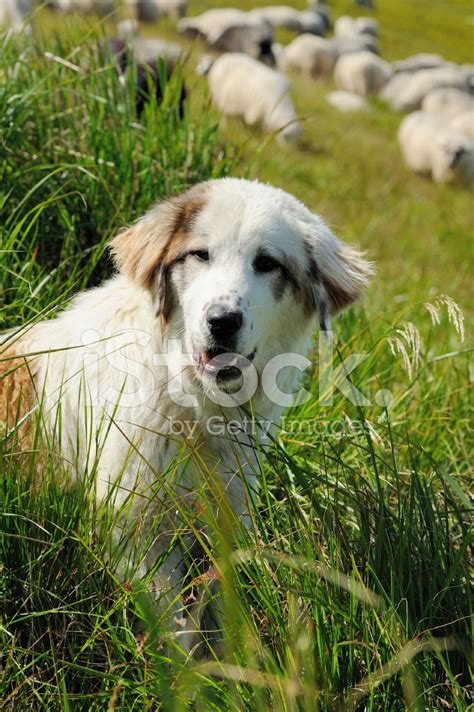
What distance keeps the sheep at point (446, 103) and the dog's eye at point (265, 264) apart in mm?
21095

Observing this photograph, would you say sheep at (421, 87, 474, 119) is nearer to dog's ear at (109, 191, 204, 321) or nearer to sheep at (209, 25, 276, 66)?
sheep at (209, 25, 276, 66)

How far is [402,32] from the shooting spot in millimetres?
49188

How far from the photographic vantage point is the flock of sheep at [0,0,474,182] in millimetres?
13516

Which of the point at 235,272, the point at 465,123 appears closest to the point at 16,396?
the point at 235,272

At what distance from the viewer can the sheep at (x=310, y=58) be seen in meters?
25.8

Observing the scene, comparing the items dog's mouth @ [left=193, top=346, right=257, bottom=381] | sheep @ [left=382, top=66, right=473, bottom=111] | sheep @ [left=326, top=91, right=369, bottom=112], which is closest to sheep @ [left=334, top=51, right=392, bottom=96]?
sheep @ [left=382, top=66, right=473, bottom=111]

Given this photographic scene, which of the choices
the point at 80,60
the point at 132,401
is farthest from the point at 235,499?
the point at 80,60

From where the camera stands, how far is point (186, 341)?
2.83m

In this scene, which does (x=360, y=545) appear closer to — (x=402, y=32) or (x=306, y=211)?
(x=306, y=211)

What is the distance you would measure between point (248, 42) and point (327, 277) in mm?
20795

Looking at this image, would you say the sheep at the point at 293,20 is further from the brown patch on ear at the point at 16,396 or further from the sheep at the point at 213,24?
the brown patch on ear at the point at 16,396

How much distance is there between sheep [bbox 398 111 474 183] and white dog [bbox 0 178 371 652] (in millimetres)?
13672

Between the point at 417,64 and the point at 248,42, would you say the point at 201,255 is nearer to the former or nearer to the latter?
the point at 248,42

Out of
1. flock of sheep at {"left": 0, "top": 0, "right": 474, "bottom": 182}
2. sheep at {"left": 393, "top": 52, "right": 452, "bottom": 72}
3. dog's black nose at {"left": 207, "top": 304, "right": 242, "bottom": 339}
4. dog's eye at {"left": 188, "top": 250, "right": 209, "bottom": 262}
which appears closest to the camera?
dog's black nose at {"left": 207, "top": 304, "right": 242, "bottom": 339}
